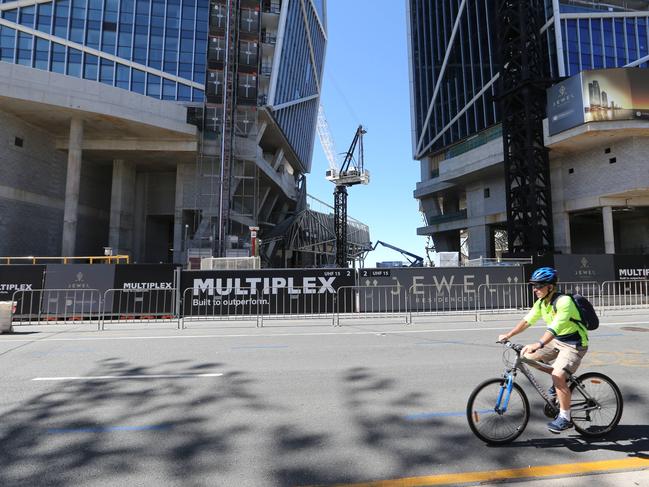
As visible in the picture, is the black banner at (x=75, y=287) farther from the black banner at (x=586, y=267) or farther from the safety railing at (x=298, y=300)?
the black banner at (x=586, y=267)

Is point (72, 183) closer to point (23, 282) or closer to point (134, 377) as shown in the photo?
point (23, 282)

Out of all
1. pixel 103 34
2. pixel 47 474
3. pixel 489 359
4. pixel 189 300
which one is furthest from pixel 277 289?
pixel 103 34

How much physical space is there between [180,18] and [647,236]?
55723 millimetres

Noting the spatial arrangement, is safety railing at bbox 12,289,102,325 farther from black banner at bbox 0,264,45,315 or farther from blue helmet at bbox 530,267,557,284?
blue helmet at bbox 530,267,557,284

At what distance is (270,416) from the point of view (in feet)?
14.8

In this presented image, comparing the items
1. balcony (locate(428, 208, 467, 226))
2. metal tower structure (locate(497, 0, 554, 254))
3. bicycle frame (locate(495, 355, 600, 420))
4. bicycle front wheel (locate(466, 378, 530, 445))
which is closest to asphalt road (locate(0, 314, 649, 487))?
bicycle front wheel (locate(466, 378, 530, 445))

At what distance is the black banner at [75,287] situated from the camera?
48.1ft

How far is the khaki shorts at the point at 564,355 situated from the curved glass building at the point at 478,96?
35.0 metres

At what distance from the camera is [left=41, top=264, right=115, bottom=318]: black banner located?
1466 cm

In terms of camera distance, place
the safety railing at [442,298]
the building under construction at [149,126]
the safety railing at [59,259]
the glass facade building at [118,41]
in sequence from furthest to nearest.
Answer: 1. the glass facade building at [118,41]
2. the building under construction at [149,126]
3. the safety railing at [59,259]
4. the safety railing at [442,298]

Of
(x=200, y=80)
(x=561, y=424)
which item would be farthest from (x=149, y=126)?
(x=561, y=424)

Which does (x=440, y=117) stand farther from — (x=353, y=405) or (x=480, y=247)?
(x=353, y=405)

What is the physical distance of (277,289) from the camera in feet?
51.3

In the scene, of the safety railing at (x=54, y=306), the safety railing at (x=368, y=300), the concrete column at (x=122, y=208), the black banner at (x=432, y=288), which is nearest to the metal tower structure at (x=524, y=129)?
the black banner at (x=432, y=288)
